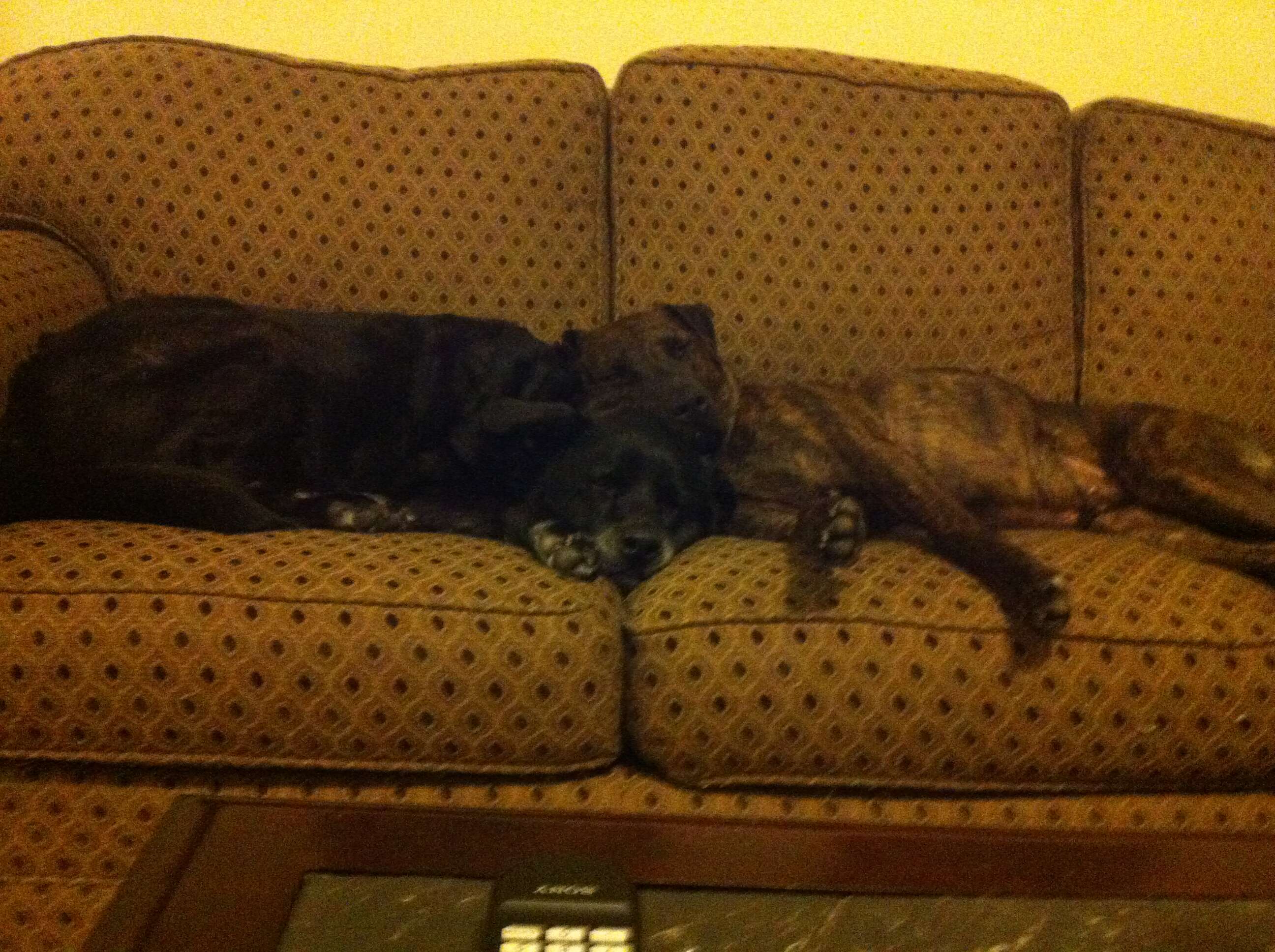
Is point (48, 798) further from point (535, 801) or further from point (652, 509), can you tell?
point (652, 509)

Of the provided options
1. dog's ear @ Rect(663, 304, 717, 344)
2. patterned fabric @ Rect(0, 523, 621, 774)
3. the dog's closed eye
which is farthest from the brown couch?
the dog's closed eye

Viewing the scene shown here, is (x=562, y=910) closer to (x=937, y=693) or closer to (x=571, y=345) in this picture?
(x=937, y=693)

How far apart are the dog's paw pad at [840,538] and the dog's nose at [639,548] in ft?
0.99

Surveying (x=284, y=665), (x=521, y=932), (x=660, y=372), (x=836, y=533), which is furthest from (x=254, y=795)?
(x=660, y=372)

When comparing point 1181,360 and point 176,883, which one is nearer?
point 176,883

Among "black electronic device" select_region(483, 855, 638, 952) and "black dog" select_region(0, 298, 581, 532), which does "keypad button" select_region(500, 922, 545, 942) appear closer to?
"black electronic device" select_region(483, 855, 638, 952)

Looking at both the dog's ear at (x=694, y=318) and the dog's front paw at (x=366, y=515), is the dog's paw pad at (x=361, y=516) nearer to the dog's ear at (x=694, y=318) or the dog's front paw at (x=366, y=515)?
the dog's front paw at (x=366, y=515)

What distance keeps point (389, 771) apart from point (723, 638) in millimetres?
515

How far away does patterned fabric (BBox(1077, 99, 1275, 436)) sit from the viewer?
2475 mm

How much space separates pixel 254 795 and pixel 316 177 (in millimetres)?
1433

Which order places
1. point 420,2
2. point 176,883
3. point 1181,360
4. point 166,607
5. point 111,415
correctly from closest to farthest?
Answer: 1. point 176,883
2. point 166,607
3. point 111,415
4. point 1181,360
5. point 420,2

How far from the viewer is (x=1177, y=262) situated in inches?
99.1

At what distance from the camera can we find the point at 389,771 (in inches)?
60.5

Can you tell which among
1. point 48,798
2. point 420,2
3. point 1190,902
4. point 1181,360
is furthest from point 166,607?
point 1181,360
